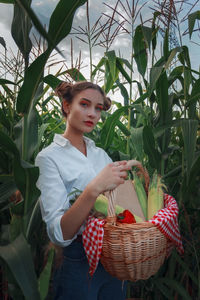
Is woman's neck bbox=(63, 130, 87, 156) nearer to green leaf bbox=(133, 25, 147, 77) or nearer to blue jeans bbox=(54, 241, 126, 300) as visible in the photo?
blue jeans bbox=(54, 241, 126, 300)

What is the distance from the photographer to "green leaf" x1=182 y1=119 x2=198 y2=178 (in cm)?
86

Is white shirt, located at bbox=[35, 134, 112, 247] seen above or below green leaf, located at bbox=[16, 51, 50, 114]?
below

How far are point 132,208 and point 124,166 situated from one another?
16cm

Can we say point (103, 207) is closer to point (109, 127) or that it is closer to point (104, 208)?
point (104, 208)

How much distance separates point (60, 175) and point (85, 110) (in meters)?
0.25

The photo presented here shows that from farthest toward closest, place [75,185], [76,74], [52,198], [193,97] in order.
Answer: [76,74] < [193,97] < [75,185] < [52,198]

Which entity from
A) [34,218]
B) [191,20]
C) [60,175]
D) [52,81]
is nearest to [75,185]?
[60,175]

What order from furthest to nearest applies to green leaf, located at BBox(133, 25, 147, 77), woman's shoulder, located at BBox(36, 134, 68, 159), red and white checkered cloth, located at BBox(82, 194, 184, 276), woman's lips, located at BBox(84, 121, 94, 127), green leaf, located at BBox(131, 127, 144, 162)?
1. green leaf, located at BBox(133, 25, 147, 77)
2. green leaf, located at BBox(131, 127, 144, 162)
3. woman's lips, located at BBox(84, 121, 94, 127)
4. woman's shoulder, located at BBox(36, 134, 68, 159)
5. red and white checkered cloth, located at BBox(82, 194, 184, 276)

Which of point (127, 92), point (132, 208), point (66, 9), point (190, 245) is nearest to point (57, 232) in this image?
point (132, 208)

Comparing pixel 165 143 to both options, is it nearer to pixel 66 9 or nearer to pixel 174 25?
pixel 174 25

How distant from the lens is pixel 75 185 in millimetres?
901

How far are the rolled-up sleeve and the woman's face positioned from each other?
0.62 feet

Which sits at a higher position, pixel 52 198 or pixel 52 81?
pixel 52 81

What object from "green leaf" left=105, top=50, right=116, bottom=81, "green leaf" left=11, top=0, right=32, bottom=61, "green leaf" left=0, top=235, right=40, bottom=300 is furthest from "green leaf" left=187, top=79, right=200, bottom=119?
"green leaf" left=0, top=235, right=40, bottom=300
